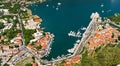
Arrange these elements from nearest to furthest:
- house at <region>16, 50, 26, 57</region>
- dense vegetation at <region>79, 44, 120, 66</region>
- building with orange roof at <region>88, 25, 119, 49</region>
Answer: dense vegetation at <region>79, 44, 120, 66</region>, house at <region>16, 50, 26, 57</region>, building with orange roof at <region>88, 25, 119, 49</region>

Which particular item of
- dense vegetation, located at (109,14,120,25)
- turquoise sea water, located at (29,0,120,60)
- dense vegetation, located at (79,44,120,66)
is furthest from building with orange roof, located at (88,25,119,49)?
dense vegetation, located at (79,44,120,66)

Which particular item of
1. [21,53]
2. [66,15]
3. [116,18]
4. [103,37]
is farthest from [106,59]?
[66,15]

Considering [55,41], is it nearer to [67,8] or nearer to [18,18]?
[18,18]

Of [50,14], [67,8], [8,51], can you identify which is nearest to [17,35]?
[8,51]

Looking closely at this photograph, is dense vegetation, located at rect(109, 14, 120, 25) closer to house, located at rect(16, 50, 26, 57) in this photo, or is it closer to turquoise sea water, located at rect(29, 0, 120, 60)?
turquoise sea water, located at rect(29, 0, 120, 60)

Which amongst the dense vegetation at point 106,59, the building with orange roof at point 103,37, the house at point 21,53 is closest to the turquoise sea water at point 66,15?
the building with orange roof at point 103,37

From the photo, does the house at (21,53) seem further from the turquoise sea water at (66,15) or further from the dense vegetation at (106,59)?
the dense vegetation at (106,59)

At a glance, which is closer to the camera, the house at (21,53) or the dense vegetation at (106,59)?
the dense vegetation at (106,59)

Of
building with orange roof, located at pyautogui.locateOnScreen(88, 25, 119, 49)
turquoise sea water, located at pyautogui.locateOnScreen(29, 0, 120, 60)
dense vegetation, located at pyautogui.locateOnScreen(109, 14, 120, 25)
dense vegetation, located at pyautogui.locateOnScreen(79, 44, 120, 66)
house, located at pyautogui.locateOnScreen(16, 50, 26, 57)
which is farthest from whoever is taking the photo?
dense vegetation, located at pyautogui.locateOnScreen(109, 14, 120, 25)
